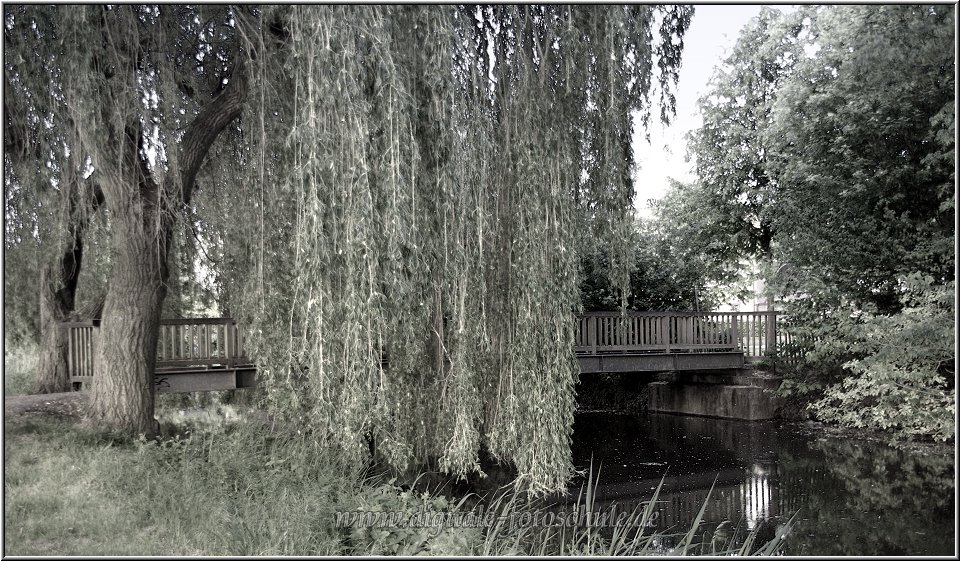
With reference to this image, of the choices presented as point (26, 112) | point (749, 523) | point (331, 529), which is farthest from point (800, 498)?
point (26, 112)

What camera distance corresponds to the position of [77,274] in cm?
870

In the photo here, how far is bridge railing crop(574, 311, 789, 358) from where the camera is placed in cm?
1313

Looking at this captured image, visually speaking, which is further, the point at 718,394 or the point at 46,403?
the point at 718,394

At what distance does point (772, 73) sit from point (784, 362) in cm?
594

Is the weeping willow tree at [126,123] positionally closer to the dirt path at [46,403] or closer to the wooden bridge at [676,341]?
the dirt path at [46,403]

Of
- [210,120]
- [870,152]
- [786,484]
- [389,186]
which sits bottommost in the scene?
[786,484]

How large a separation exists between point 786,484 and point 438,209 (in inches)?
229

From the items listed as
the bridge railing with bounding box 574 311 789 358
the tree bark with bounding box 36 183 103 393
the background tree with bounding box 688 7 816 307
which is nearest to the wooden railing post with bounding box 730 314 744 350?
the bridge railing with bounding box 574 311 789 358

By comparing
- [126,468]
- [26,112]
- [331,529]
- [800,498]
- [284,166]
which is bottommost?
[800,498]

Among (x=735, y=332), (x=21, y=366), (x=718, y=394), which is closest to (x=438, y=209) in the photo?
(x=21, y=366)

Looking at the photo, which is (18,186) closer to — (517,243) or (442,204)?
(442,204)

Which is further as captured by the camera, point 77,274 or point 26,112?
point 77,274

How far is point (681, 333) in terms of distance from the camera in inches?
552

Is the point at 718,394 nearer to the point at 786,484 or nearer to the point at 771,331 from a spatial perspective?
the point at 771,331
